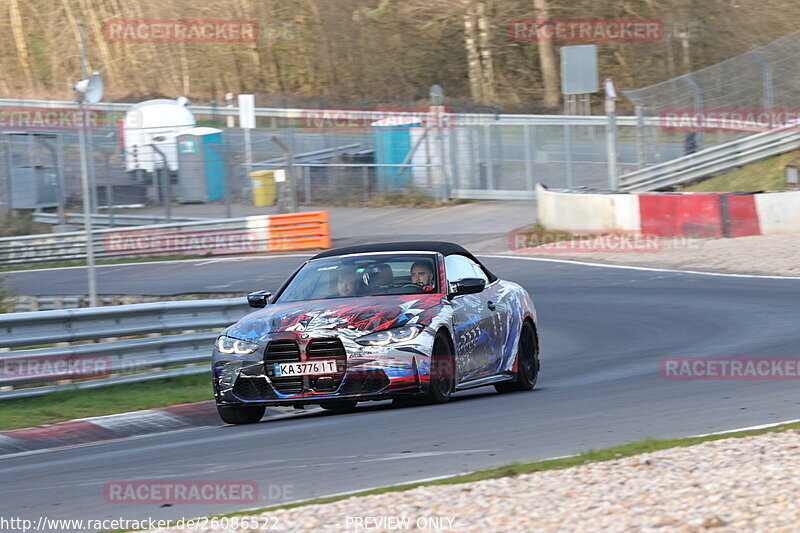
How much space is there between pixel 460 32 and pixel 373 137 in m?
16.2

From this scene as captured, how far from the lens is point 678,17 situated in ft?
157

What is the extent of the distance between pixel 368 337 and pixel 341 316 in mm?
306

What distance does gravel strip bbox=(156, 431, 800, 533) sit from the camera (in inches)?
202

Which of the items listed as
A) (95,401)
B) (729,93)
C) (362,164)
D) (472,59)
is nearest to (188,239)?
(362,164)

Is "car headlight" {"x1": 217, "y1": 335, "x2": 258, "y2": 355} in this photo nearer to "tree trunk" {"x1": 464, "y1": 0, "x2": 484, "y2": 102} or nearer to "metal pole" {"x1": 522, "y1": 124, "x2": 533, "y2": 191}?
"metal pole" {"x1": 522, "y1": 124, "x2": 533, "y2": 191}

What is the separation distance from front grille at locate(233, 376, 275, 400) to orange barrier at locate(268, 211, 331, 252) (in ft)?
64.0

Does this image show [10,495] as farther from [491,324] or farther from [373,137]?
[373,137]

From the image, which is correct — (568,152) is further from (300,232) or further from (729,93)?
(300,232)

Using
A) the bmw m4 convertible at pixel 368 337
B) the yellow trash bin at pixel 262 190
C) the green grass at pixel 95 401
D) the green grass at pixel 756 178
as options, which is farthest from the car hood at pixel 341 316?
the yellow trash bin at pixel 262 190

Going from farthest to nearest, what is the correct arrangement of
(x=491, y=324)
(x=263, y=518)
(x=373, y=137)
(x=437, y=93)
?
(x=373, y=137) < (x=437, y=93) < (x=491, y=324) < (x=263, y=518)

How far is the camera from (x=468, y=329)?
10.3 meters

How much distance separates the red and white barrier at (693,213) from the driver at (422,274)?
1429 cm

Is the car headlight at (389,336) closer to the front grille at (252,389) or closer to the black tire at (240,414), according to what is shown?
the front grille at (252,389)

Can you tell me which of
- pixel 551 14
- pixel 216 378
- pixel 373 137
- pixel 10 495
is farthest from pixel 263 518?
pixel 551 14
